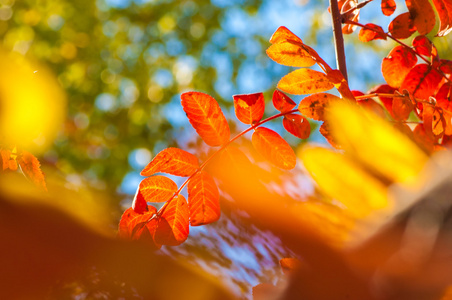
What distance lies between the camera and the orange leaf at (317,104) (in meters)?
0.60

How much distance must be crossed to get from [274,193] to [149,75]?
15.4 ft

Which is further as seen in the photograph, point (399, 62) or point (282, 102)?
point (399, 62)

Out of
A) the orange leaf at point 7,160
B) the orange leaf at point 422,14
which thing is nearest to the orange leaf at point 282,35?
the orange leaf at point 422,14

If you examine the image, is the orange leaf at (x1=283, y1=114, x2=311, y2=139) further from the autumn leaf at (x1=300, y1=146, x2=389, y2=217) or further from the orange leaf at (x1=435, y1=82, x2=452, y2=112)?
the orange leaf at (x1=435, y1=82, x2=452, y2=112)

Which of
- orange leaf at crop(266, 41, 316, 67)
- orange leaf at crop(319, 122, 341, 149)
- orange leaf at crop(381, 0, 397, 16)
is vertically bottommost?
orange leaf at crop(319, 122, 341, 149)

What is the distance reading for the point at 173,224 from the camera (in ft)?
2.09

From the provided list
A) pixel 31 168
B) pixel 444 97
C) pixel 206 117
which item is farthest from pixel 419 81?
pixel 31 168

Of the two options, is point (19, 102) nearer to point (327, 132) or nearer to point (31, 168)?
point (31, 168)

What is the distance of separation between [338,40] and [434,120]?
0.22 meters

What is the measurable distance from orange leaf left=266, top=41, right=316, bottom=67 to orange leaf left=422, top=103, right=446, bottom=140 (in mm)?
230

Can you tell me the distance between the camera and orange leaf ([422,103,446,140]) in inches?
26.3

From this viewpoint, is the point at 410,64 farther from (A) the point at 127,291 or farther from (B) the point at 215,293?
(A) the point at 127,291

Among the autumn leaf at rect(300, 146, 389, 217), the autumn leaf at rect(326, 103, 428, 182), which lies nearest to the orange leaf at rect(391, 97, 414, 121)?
the autumn leaf at rect(326, 103, 428, 182)

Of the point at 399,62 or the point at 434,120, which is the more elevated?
the point at 399,62
